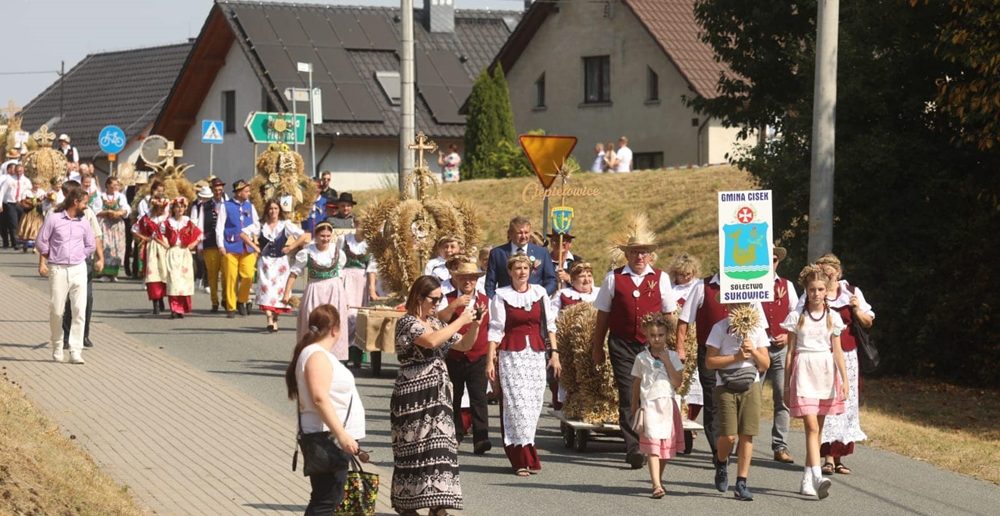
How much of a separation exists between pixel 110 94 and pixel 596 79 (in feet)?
92.6

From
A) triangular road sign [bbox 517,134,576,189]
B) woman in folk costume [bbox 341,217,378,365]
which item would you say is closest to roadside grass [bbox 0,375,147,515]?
woman in folk costume [bbox 341,217,378,365]

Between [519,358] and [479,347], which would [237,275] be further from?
[519,358]

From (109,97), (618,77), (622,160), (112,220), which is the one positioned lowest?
(112,220)

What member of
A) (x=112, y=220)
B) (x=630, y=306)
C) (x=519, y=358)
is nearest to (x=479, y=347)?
(x=519, y=358)

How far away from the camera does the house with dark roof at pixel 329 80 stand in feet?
170

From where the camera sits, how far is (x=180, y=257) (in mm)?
23578

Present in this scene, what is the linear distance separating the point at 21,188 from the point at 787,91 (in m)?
17.5

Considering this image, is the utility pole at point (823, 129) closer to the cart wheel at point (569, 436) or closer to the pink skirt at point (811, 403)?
the cart wheel at point (569, 436)

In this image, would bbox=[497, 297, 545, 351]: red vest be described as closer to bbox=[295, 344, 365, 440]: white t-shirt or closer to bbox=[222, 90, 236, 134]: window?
bbox=[295, 344, 365, 440]: white t-shirt

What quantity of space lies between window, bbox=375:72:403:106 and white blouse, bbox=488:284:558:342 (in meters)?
40.4

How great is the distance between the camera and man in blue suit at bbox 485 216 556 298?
14445 mm

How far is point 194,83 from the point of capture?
184 feet

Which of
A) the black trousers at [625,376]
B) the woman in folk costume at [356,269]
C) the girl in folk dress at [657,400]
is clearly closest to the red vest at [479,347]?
the black trousers at [625,376]

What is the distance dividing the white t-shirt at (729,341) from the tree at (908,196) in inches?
311
